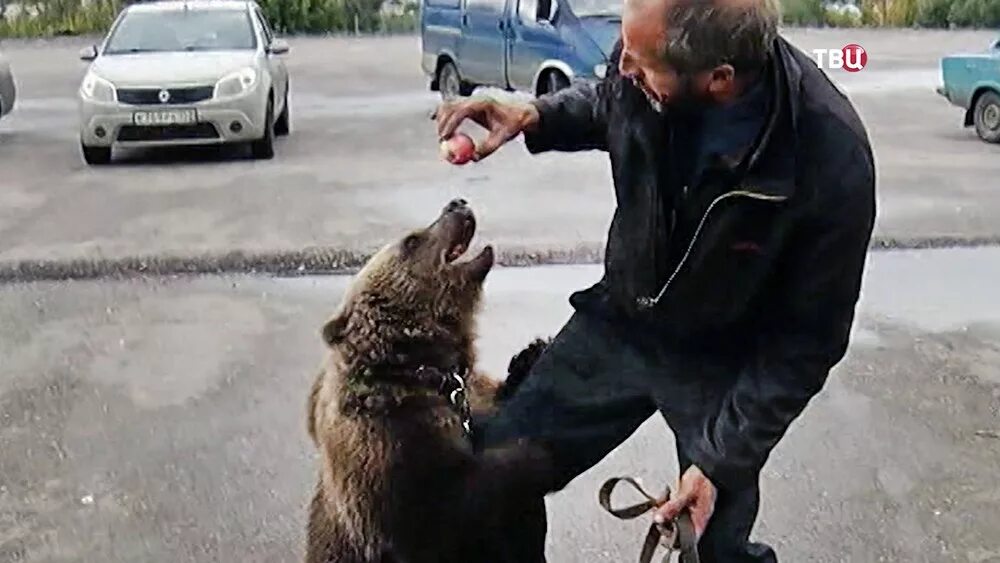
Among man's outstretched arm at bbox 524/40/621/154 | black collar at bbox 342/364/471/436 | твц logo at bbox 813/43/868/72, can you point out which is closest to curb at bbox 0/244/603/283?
black collar at bbox 342/364/471/436

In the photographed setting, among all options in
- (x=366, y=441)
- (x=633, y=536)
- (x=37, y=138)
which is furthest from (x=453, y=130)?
(x=37, y=138)

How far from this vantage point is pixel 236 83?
14.0 metres

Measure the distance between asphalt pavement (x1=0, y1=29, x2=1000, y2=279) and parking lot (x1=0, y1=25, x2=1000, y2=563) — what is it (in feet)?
0.13

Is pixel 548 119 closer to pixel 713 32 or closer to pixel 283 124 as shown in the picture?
pixel 713 32

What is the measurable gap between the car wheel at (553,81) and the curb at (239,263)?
6.52 metres

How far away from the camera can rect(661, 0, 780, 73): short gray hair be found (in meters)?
2.85

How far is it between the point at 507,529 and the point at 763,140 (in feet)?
4.37

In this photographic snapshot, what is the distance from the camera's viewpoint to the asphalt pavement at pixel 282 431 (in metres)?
5.31

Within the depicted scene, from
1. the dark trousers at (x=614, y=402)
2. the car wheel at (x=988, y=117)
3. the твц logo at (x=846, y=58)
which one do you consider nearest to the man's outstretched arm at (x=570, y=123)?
the dark trousers at (x=614, y=402)

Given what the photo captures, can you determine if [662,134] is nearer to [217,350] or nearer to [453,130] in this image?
[453,130]

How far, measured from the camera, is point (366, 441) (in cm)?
373

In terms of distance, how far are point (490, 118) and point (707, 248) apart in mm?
764

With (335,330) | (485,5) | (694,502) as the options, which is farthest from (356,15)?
(694,502)

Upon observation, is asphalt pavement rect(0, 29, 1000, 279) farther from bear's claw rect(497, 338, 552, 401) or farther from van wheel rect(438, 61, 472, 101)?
bear's claw rect(497, 338, 552, 401)
